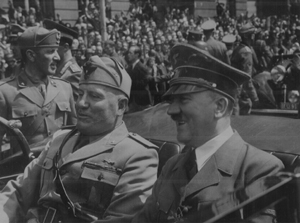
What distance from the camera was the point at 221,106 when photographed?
7.28 feet

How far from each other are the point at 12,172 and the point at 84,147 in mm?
1183

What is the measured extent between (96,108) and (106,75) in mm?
191

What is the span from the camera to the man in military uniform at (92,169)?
2555mm

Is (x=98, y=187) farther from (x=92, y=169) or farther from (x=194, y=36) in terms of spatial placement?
(x=194, y=36)

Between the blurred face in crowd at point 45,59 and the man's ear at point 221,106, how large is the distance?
2529 mm

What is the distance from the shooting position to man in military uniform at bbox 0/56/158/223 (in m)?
2.55

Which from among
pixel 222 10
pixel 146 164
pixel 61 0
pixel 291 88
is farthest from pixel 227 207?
pixel 222 10

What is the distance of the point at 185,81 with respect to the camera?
2234 mm

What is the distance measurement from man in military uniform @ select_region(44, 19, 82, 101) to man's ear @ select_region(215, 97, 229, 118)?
3.38 m

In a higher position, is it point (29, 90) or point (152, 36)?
point (29, 90)

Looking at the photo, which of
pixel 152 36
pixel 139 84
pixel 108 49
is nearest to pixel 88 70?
pixel 139 84

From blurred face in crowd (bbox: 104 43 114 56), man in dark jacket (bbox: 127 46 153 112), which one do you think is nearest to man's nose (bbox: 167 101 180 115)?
man in dark jacket (bbox: 127 46 153 112)

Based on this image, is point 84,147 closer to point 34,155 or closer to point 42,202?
point 42,202

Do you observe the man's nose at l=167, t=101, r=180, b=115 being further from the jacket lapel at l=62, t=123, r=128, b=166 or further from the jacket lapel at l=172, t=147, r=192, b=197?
the jacket lapel at l=62, t=123, r=128, b=166
